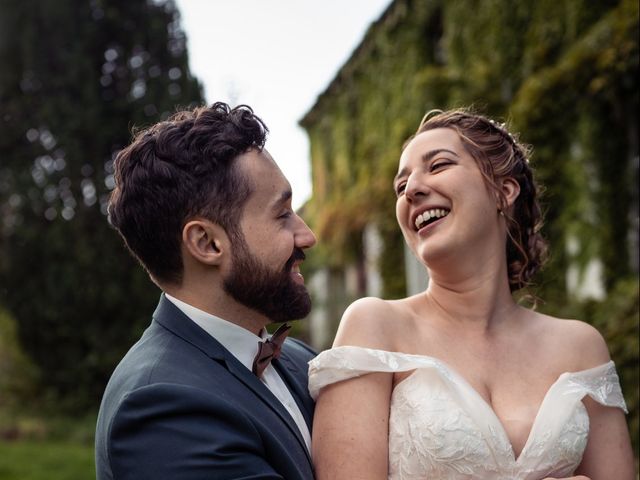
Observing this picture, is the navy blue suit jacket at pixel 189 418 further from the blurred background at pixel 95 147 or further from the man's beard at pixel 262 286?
the blurred background at pixel 95 147

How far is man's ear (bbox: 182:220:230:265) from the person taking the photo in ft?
8.38

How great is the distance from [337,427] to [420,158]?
1086 millimetres

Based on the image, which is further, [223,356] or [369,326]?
[369,326]

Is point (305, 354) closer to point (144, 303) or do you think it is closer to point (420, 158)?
point (420, 158)

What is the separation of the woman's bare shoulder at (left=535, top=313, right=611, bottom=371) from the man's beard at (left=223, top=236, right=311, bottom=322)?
1.06 meters

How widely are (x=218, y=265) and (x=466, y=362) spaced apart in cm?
102

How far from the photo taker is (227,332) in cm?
261

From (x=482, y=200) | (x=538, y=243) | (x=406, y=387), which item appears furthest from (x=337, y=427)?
(x=538, y=243)

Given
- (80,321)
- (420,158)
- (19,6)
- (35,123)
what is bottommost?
(80,321)

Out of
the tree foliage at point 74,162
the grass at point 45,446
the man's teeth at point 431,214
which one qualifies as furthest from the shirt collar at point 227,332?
the tree foliage at point 74,162

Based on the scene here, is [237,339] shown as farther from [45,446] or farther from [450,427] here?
[45,446]

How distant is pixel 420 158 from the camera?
311 centimetres

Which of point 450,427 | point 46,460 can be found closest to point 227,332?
point 450,427

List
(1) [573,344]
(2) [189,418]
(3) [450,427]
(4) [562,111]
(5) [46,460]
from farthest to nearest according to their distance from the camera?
(5) [46,460], (4) [562,111], (1) [573,344], (3) [450,427], (2) [189,418]
